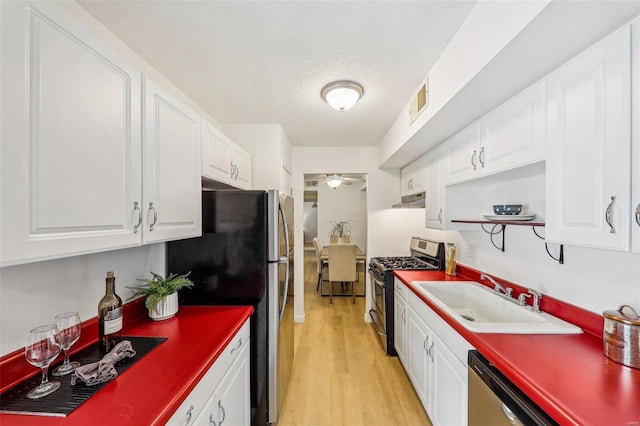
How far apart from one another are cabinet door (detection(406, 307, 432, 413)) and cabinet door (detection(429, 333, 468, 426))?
76 millimetres

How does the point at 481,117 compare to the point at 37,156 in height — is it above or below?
above

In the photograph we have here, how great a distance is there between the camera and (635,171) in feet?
2.77

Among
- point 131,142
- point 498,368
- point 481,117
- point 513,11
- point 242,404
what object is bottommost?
point 242,404

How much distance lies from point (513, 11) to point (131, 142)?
1.58 m

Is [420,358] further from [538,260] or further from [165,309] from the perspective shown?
[165,309]

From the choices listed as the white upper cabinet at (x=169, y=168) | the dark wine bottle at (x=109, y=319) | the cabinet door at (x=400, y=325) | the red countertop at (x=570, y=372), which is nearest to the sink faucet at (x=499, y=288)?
the red countertop at (x=570, y=372)

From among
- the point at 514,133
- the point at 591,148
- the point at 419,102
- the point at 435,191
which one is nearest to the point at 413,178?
the point at 435,191

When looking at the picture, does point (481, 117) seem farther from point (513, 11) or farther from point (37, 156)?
point (37, 156)

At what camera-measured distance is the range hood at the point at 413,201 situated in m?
2.90

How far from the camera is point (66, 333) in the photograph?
0.99 m

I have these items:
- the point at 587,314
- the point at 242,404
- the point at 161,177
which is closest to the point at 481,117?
the point at 587,314

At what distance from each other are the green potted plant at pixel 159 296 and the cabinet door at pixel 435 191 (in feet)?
7.09

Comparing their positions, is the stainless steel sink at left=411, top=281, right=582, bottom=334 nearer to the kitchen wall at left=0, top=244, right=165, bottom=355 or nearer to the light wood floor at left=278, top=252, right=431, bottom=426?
the light wood floor at left=278, top=252, right=431, bottom=426

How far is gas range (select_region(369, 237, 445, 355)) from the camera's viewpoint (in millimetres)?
2752
